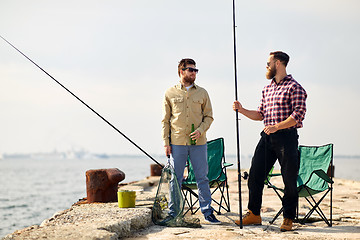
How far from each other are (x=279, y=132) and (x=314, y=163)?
0.86 meters

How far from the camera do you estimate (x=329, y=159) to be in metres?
4.80

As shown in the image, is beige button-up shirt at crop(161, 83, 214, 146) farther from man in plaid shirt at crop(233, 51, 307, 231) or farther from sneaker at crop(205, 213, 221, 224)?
sneaker at crop(205, 213, 221, 224)

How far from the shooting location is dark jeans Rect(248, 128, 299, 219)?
4.30m

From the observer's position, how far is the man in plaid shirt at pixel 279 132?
168 inches

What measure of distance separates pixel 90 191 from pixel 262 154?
211 cm

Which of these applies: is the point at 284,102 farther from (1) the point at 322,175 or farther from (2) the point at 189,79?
(2) the point at 189,79

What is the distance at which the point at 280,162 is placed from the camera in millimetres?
4383

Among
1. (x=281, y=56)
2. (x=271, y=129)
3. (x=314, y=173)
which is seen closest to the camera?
(x=271, y=129)

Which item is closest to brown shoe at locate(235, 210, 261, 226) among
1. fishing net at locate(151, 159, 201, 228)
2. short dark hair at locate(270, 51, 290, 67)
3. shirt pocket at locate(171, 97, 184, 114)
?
fishing net at locate(151, 159, 201, 228)

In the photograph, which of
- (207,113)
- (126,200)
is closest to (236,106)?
(207,113)

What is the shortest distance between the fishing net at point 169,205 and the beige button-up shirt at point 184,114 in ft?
1.10

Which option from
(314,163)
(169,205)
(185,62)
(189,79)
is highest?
(185,62)

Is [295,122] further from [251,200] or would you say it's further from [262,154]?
[251,200]

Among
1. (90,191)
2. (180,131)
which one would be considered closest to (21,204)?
(90,191)
